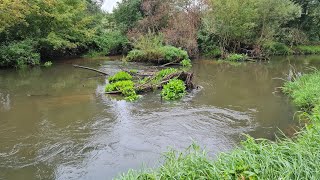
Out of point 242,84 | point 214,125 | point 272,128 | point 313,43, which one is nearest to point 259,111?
point 272,128

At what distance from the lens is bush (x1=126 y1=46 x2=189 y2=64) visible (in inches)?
812

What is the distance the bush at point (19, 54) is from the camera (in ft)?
60.4

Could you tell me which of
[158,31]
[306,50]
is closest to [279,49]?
[306,50]

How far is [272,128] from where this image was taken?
845 centimetres

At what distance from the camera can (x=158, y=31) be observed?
26.5 m

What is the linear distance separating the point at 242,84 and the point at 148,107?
6.22 m

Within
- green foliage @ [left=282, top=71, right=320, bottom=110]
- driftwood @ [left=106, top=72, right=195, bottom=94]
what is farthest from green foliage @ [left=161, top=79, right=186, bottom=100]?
green foliage @ [left=282, top=71, right=320, bottom=110]

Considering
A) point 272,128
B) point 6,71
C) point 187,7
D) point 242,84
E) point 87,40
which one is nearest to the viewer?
point 272,128

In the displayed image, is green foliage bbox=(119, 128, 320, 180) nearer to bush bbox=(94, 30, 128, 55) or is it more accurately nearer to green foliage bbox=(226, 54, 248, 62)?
green foliage bbox=(226, 54, 248, 62)

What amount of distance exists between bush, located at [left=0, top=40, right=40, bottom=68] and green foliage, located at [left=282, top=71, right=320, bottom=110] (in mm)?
15101

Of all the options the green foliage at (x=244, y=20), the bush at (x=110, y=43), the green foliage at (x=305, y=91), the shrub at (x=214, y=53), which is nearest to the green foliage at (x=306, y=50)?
the green foliage at (x=244, y=20)

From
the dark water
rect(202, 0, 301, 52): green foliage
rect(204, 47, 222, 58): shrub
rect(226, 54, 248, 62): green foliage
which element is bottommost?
the dark water

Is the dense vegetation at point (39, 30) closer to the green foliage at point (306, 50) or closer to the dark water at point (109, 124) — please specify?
the dark water at point (109, 124)

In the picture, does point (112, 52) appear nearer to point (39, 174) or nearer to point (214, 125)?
point (214, 125)
